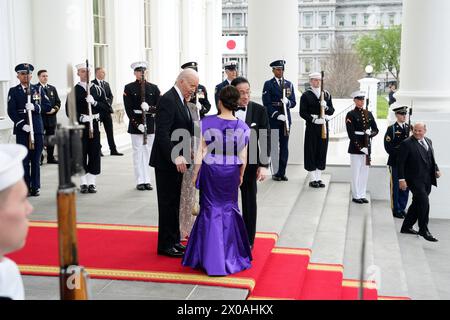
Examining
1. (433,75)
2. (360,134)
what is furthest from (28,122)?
(433,75)

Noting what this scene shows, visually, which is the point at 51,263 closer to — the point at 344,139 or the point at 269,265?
the point at 269,265

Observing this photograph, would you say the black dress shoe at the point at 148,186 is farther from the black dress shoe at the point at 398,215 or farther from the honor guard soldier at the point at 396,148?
the black dress shoe at the point at 398,215

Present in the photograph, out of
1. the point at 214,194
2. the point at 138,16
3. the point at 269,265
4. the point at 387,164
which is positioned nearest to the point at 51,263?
the point at 214,194

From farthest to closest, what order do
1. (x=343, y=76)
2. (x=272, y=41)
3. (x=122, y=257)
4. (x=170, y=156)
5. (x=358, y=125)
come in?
(x=343, y=76) < (x=272, y=41) < (x=358, y=125) < (x=122, y=257) < (x=170, y=156)

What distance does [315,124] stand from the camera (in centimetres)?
1019

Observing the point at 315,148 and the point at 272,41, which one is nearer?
the point at 315,148

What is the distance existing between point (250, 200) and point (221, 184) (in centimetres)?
79

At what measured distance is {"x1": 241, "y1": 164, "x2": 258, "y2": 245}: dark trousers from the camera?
6031mm

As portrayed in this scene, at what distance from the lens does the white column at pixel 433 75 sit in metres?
11.1

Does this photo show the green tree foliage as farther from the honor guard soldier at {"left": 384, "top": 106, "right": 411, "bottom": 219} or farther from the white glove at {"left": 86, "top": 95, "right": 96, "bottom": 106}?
the white glove at {"left": 86, "top": 95, "right": 96, "bottom": 106}

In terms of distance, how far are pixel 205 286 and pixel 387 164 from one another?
263 inches

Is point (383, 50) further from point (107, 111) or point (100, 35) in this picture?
point (107, 111)

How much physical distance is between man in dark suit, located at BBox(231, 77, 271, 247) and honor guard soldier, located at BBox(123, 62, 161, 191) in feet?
10.1

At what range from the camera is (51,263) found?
17.8 ft
